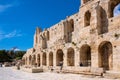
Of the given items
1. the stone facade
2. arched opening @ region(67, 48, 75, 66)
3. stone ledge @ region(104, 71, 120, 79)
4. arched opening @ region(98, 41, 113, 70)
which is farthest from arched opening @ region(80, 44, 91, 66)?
stone ledge @ region(104, 71, 120, 79)

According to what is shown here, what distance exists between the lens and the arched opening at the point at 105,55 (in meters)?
18.4

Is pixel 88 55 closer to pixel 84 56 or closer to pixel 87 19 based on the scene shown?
pixel 84 56

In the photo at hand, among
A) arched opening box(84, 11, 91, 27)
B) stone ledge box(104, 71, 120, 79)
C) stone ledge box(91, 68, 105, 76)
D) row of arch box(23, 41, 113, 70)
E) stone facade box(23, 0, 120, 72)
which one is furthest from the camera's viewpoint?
arched opening box(84, 11, 91, 27)

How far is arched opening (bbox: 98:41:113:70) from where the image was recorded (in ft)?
60.4

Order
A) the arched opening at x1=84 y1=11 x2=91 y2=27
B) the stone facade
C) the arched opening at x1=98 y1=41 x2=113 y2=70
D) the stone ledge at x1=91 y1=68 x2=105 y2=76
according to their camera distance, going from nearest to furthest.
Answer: the stone ledge at x1=91 y1=68 x2=105 y2=76 → the stone facade → the arched opening at x1=98 y1=41 x2=113 y2=70 → the arched opening at x1=84 y1=11 x2=91 y2=27

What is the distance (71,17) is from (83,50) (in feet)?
22.7

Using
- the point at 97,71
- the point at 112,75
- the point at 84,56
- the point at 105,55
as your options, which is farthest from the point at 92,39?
the point at 112,75

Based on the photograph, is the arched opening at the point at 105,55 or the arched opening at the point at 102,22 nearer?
the arched opening at the point at 105,55

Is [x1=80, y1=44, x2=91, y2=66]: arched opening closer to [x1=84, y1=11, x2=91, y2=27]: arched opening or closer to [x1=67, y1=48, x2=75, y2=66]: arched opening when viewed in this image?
[x1=67, y1=48, x2=75, y2=66]: arched opening

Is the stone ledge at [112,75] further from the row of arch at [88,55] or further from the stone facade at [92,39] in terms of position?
the row of arch at [88,55]

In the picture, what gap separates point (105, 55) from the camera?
18938 mm

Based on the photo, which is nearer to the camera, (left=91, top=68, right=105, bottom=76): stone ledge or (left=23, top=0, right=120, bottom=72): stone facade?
Answer: (left=91, top=68, right=105, bottom=76): stone ledge

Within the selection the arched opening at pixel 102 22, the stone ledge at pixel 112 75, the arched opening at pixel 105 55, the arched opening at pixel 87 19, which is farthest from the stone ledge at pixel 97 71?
the arched opening at pixel 87 19

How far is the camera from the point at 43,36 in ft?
121
